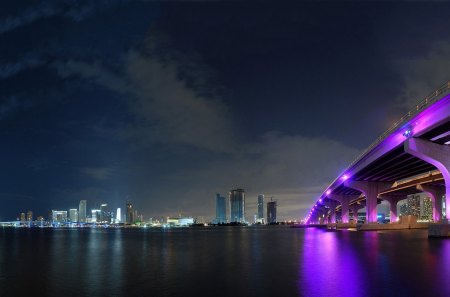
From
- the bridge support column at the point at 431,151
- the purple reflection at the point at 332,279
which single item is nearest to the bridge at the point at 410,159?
the bridge support column at the point at 431,151

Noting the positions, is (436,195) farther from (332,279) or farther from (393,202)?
(332,279)

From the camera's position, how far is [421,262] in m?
29.3

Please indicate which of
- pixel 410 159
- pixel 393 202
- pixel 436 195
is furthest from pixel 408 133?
pixel 393 202

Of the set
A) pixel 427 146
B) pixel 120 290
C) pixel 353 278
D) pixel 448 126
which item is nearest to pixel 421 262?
pixel 353 278

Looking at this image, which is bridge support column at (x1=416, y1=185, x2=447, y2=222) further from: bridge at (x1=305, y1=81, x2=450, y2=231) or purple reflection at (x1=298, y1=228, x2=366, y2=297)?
purple reflection at (x1=298, y1=228, x2=366, y2=297)

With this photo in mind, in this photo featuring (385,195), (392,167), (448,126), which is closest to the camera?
(448,126)

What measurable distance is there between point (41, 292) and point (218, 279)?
28.2ft

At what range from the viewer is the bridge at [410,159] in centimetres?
4684

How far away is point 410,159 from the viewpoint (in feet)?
235

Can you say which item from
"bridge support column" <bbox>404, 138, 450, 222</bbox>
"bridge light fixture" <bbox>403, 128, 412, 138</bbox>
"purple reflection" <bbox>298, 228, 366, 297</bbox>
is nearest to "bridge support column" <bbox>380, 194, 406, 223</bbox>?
"bridge light fixture" <bbox>403, 128, 412, 138</bbox>

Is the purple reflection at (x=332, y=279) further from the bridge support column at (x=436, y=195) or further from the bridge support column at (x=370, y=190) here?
the bridge support column at (x=436, y=195)

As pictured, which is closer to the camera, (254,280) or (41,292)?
(41,292)

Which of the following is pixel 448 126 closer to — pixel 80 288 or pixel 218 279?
pixel 218 279

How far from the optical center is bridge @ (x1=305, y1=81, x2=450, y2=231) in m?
46.8
